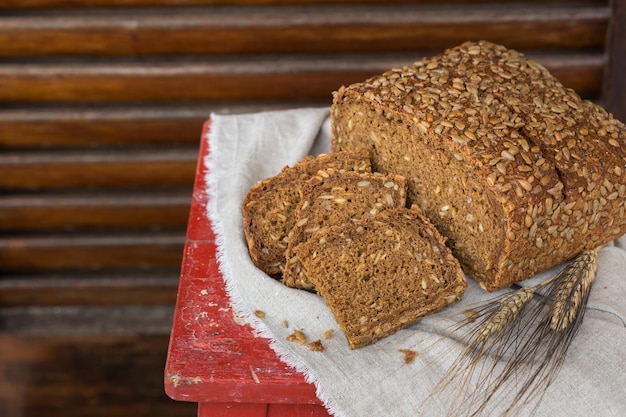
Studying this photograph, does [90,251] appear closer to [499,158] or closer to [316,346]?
[316,346]

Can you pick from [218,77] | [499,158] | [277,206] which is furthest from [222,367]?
[218,77]

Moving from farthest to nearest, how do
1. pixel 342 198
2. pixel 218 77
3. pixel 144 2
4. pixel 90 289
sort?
1. pixel 90 289
2. pixel 218 77
3. pixel 144 2
4. pixel 342 198

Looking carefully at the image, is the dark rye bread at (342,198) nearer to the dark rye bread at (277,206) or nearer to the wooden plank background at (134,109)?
the dark rye bread at (277,206)

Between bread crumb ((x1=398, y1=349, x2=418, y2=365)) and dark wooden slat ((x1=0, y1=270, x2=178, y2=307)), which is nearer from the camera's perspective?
bread crumb ((x1=398, y1=349, x2=418, y2=365))

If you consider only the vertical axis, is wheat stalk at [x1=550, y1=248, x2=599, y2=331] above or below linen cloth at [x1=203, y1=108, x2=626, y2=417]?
above

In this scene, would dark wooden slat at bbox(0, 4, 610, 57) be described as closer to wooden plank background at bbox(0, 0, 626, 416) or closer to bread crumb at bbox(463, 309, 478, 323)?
wooden plank background at bbox(0, 0, 626, 416)

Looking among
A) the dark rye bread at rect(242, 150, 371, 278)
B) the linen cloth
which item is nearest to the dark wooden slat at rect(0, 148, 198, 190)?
the linen cloth

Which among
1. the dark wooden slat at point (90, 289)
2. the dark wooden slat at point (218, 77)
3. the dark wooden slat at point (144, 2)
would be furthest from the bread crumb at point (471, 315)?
the dark wooden slat at point (90, 289)
